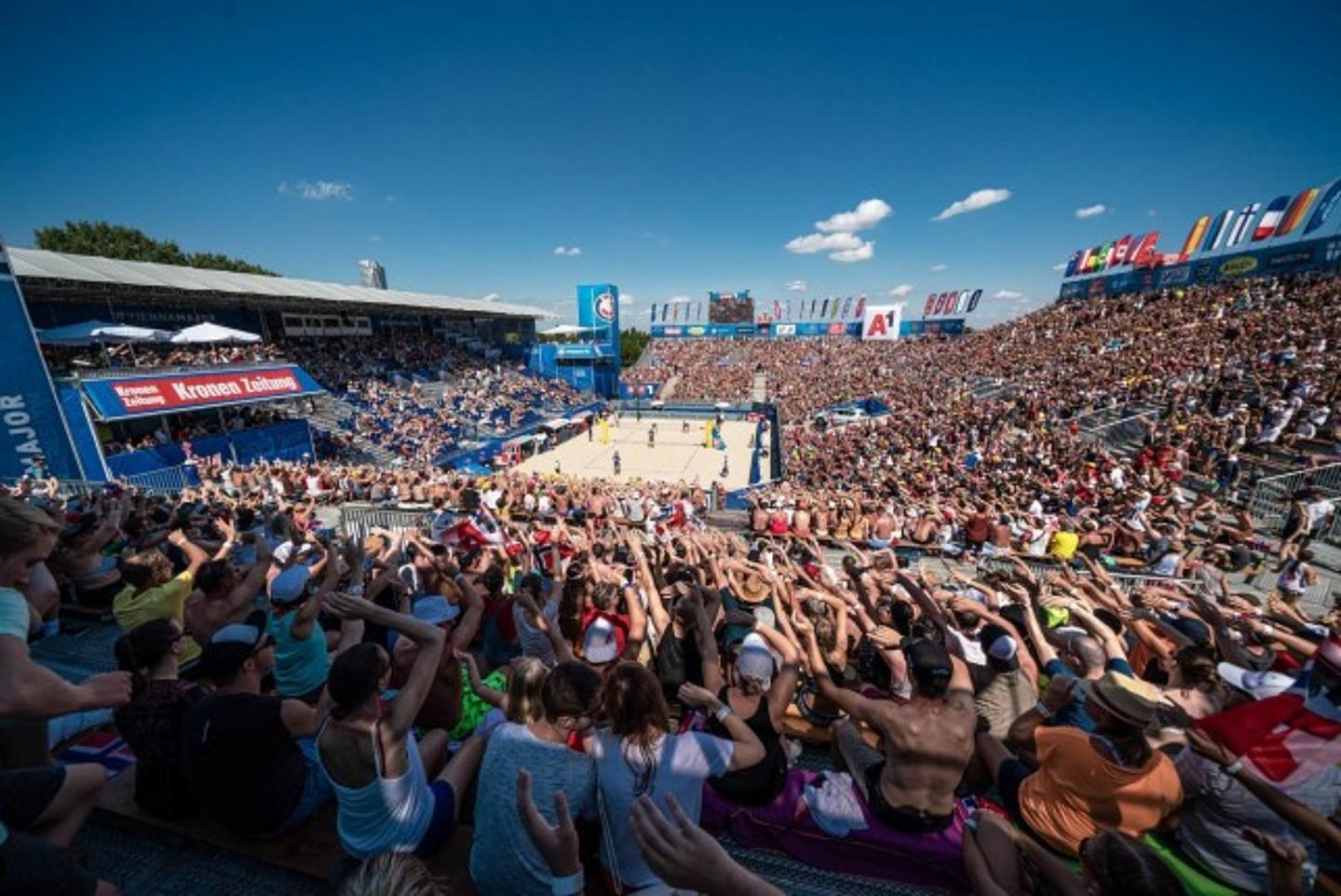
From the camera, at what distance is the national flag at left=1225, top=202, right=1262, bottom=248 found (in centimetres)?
3170

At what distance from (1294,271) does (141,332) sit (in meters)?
51.0

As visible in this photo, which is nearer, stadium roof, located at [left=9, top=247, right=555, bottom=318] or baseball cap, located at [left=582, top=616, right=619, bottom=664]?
baseball cap, located at [left=582, top=616, right=619, bottom=664]

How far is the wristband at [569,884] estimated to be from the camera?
1.77 m

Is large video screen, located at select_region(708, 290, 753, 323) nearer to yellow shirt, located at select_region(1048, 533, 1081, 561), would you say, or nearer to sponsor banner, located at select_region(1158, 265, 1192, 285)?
sponsor banner, located at select_region(1158, 265, 1192, 285)

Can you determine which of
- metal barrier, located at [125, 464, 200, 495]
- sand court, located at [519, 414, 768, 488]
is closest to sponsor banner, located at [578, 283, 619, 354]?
sand court, located at [519, 414, 768, 488]

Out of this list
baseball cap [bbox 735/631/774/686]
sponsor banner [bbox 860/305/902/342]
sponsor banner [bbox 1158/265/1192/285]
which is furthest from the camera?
sponsor banner [bbox 860/305/902/342]

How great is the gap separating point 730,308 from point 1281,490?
61730mm

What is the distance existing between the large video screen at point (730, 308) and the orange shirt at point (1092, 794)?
68.4m

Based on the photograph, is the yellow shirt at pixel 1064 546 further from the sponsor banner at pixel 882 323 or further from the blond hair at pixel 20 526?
the sponsor banner at pixel 882 323

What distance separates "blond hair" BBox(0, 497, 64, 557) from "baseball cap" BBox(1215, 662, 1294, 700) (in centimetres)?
649

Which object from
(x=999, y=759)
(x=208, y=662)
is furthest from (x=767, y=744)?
(x=208, y=662)

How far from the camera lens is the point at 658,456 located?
3161 cm

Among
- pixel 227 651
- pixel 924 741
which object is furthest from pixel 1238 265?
pixel 227 651

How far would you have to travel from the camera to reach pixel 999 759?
3.05 meters
